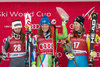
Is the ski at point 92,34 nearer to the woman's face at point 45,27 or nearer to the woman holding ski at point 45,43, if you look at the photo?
the woman holding ski at point 45,43

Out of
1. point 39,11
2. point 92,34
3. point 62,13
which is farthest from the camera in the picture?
point 39,11

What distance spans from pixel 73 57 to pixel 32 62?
86 centimetres

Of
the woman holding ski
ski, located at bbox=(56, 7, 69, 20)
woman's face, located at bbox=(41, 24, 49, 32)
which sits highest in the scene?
ski, located at bbox=(56, 7, 69, 20)

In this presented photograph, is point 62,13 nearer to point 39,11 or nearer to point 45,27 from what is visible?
point 45,27

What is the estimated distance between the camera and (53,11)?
4539 mm

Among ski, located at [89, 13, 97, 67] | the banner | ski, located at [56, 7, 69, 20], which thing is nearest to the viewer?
ski, located at [89, 13, 97, 67]

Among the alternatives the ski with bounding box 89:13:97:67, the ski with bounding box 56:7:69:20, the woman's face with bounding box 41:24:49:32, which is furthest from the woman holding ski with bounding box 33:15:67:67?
the ski with bounding box 89:13:97:67

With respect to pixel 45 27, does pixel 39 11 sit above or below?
above

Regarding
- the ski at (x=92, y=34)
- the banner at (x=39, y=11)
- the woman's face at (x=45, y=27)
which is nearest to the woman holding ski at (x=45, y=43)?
the woman's face at (x=45, y=27)

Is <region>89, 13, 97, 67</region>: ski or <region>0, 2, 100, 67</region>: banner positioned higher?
<region>0, 2, 100, 67</region>: banner

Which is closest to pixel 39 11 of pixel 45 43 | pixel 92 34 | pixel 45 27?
pixel 45 27

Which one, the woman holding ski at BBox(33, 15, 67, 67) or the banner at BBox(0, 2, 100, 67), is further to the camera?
the banner at BBox(0, 2, 100, 67)

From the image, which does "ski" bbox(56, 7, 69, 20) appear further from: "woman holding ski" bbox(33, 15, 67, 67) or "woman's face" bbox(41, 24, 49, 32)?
"woman's face" bbox(41, 24, 49, 32)

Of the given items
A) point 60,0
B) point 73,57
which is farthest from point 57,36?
point 60,0
